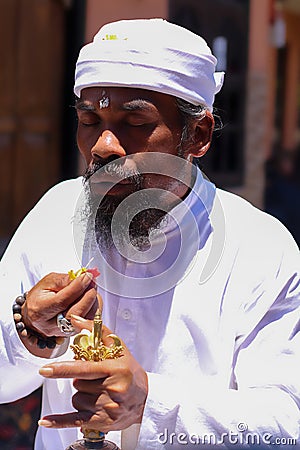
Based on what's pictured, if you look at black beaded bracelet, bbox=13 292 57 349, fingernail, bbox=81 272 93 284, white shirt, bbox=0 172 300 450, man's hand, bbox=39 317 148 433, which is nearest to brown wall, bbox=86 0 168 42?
white shirt, bbox=0 172 300 450

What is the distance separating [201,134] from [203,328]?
50 cm

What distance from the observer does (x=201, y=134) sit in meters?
2.17

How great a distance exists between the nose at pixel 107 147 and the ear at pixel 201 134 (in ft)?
0.88

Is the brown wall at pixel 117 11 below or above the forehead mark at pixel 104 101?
above

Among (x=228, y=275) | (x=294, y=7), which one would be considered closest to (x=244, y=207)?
Result: (x=228, y=275)

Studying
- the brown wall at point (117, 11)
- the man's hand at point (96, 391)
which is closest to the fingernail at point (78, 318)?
the man's hand at point (96, 391)

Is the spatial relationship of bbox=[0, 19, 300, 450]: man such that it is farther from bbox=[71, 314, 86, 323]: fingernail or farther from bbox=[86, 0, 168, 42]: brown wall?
bbox=[86, 0, 168, 42]: brown wall

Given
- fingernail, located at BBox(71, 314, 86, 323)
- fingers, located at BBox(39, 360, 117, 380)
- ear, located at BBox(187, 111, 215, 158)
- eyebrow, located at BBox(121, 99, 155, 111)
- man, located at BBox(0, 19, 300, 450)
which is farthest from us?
ear, located at BBox(187, 111, 215, 158)

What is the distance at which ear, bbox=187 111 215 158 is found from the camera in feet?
7.00

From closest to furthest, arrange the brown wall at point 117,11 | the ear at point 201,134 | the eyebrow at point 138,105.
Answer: the eyebrow at point 138,105 → the ear at point 201,134 → the brown wall at point 117,11

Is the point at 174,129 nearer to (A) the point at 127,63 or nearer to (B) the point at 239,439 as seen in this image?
(A) the point at 127,63

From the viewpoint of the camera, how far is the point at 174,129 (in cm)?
204

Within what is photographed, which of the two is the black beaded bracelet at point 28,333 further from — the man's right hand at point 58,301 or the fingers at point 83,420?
the fingers at point 83,420

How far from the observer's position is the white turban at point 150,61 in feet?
6.52
